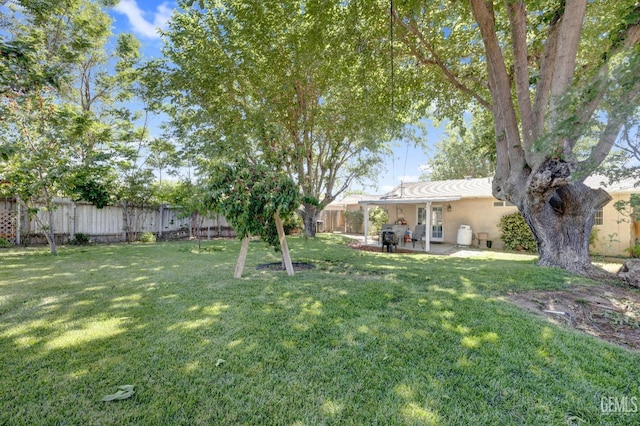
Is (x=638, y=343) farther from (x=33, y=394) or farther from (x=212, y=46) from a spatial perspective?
(x=212, y=46)

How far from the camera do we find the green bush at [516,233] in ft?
37.1

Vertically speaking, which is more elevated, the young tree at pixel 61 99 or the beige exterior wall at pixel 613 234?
the young tree at pixel 61 99

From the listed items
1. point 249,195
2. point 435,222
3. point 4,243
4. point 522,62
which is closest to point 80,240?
point 4,243

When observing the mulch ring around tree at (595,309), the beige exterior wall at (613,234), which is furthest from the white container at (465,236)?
the mulch ring around tree at (595,309)

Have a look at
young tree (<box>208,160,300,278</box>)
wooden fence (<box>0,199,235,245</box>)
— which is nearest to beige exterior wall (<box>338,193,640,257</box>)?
young tree (<box>208,160,300,278</box>)

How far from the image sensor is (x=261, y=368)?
235 centimetres

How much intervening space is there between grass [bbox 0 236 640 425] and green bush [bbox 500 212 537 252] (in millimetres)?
8742

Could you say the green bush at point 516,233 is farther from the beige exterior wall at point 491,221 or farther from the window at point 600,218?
the window at point 600,218

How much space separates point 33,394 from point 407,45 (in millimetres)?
9542

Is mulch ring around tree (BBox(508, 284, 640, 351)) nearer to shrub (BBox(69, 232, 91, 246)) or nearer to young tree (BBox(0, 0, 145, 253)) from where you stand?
young tree (BBox(0, 0, 145, 253))

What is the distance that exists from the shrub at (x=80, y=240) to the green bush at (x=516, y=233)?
17532 millimetres

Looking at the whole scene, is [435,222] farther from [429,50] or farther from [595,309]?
[595,309]

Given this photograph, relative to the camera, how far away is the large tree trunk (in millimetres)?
6395

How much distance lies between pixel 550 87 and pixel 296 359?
786 cm
